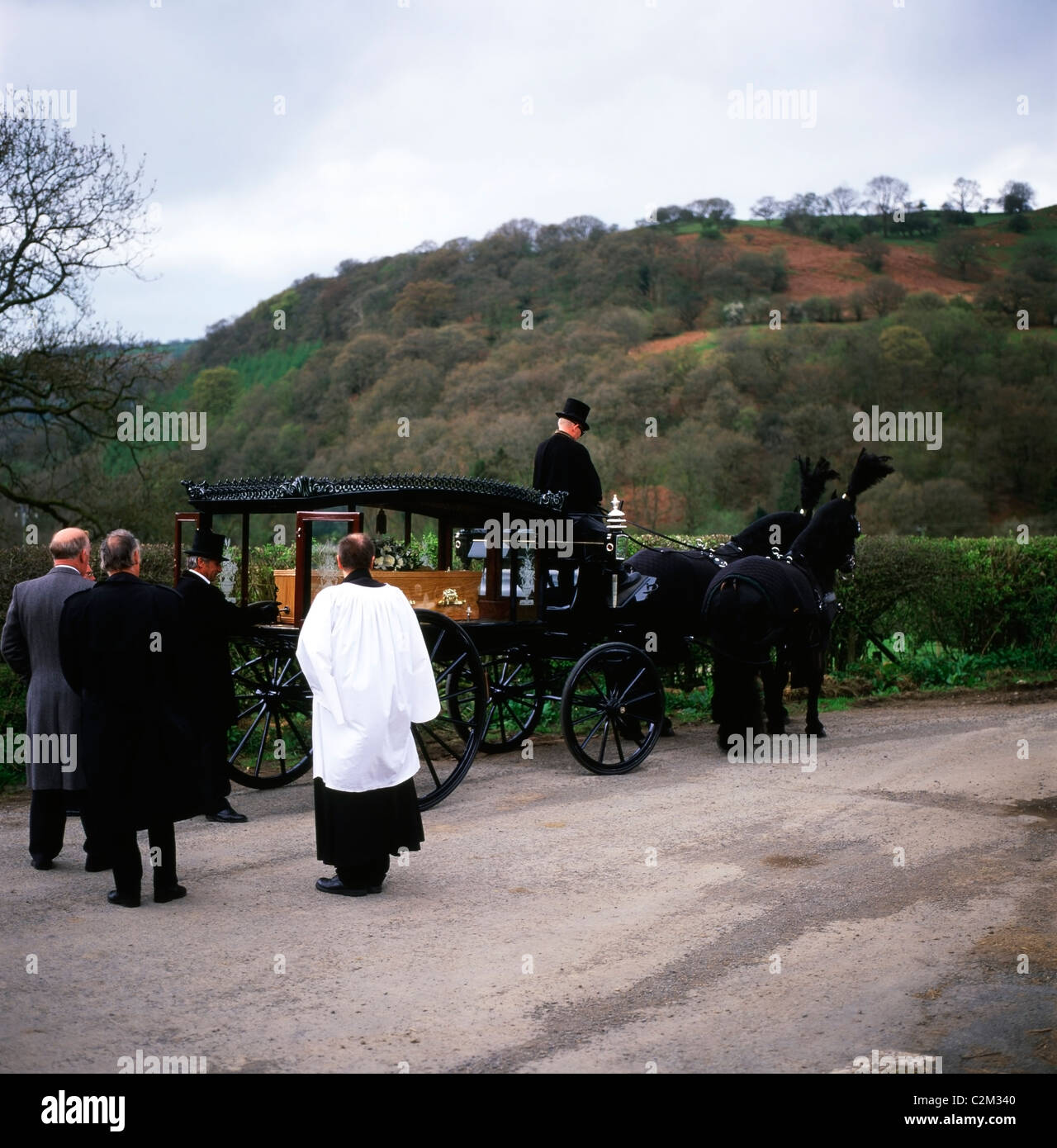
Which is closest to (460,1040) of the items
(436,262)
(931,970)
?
(931,970)

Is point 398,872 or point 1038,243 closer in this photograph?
point 398,872

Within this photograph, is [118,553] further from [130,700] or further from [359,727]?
[359,727]

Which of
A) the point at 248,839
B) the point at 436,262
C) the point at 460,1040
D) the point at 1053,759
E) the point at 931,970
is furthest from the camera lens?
the point at 436,262

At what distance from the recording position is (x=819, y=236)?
96500 millimetres

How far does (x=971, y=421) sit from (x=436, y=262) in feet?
112

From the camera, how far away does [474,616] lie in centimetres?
895

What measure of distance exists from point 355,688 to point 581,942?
5.91 feet

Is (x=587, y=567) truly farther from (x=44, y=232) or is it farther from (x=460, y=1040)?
(x=44, y=232)

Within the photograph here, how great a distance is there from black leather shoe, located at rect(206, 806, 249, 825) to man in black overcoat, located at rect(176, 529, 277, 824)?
0.22 feet

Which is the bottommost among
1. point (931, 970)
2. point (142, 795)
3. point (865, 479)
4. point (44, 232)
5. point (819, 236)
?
point (931, 970)

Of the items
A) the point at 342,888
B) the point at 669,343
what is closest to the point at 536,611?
the point at 342,888

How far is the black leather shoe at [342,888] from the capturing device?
239 inches

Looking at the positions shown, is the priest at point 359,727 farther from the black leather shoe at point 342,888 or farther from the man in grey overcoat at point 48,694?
the man in grey overcoat at point 48,694

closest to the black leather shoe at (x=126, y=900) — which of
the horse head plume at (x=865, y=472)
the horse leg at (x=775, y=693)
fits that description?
the horse leg at (x=775, y=693)
